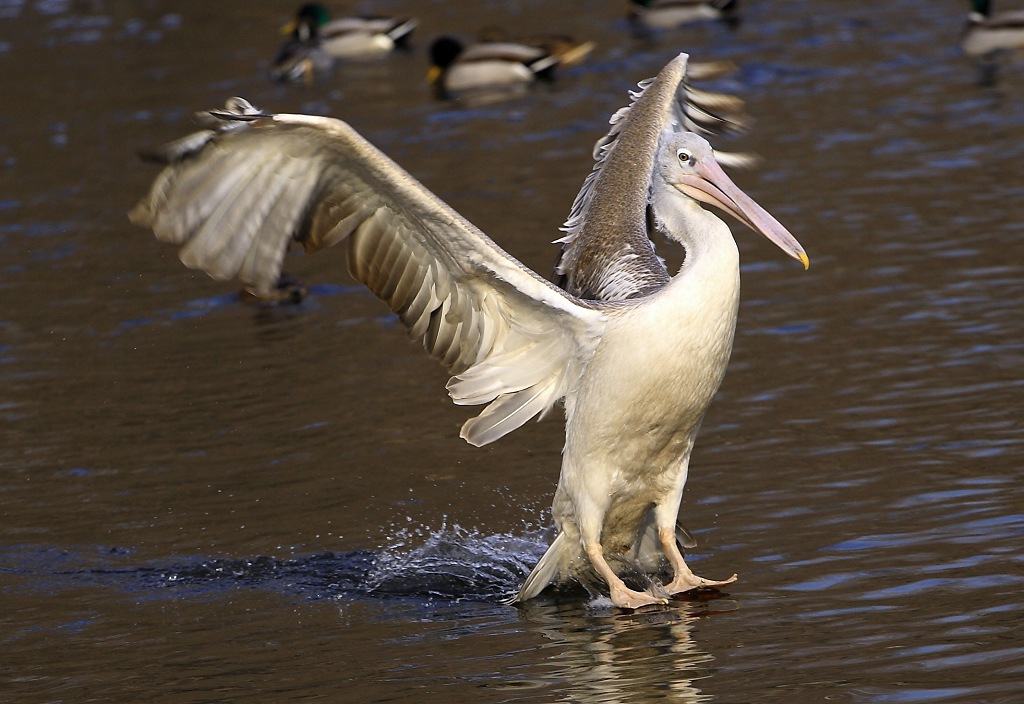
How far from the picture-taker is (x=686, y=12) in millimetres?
19016

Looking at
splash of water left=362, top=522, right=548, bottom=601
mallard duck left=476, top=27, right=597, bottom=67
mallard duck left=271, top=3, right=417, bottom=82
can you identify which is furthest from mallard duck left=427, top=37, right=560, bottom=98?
splash of water left=362, top=522, right=548, bottom=601

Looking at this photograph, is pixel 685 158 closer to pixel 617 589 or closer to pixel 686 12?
pixel 617 589

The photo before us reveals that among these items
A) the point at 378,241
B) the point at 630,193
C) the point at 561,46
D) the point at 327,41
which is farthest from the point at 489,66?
the point at 378,241

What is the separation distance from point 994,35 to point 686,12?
4450mm

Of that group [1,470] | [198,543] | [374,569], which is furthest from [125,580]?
[1,470]

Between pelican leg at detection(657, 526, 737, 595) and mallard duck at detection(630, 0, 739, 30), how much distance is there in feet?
44.3

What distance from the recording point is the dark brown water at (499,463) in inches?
206

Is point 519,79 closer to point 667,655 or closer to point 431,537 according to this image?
point 431,537

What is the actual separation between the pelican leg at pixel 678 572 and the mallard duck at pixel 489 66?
11380 mm

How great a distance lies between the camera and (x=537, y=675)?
5.09 m

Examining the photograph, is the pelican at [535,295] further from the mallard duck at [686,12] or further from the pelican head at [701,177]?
the mallard duck at [686,12]

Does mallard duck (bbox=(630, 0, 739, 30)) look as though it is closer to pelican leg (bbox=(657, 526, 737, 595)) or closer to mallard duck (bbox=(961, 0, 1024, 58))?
mallard duck (bbox=(961, 0, 1024, 58))

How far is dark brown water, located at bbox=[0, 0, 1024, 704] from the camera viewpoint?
5.22m

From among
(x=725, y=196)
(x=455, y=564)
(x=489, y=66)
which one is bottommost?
(x=455, y=564)
